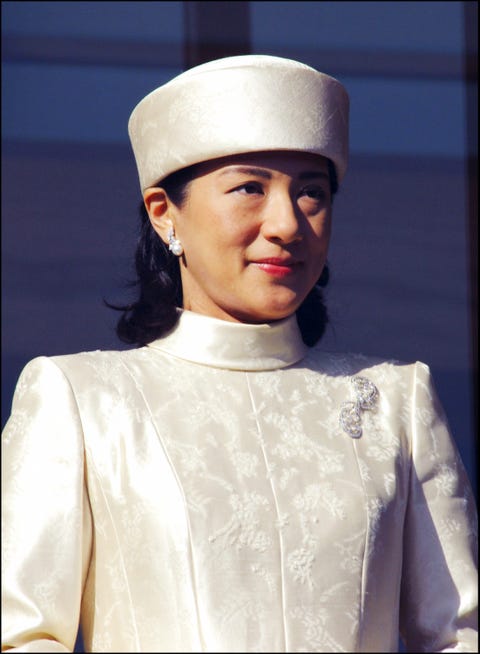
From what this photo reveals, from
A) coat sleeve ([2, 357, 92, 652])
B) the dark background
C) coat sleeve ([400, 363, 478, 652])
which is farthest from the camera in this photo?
the dark background

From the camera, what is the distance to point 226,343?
287 cm

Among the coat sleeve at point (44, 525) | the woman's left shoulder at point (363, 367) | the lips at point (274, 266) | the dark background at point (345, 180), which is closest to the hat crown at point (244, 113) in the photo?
the lips at point (274, 266)

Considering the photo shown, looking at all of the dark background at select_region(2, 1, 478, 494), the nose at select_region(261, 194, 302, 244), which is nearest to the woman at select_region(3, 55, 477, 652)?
the nose at select_region(261, 194, 302, 244)

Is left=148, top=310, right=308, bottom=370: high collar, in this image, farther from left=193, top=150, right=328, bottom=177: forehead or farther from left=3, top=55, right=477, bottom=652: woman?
left=193, top=150, right=328, bottom=177: forehead

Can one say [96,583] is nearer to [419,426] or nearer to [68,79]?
[419,426]

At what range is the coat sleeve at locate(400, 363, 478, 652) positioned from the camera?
2.76m

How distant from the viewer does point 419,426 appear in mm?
2887

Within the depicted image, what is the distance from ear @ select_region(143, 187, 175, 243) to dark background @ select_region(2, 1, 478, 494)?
3.14 ft

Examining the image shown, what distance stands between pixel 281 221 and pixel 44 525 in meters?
0.55

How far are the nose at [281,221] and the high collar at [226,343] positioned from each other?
154 millimetres

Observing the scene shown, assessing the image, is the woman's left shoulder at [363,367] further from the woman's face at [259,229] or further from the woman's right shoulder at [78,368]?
the woman's right shoulder at [78,368]

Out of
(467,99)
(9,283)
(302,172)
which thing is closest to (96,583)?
(302,172)

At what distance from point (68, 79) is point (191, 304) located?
1243 mm

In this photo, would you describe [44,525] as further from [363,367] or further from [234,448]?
[363,367]
